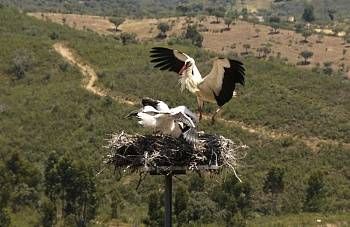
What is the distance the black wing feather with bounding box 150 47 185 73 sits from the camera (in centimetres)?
1039

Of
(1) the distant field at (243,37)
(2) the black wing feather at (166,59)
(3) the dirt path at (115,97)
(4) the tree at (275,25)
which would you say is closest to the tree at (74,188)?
(3) the dirt path at (115,97)

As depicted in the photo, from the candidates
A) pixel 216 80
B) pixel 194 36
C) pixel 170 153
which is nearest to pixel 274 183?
pixel 216 80

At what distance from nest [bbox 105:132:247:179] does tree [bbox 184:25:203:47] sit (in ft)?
191

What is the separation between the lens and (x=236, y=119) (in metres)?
45.6

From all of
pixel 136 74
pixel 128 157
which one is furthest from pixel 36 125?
pixel 128 157

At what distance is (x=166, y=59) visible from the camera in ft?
34.6

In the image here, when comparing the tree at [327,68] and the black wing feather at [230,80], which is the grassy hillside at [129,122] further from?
the black wing feather at [230,80]

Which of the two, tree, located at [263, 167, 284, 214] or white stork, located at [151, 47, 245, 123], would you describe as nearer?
white stork, located at [151, 47, 245, 123]

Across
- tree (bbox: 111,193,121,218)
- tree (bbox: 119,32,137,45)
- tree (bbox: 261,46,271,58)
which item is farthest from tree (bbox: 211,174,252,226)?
tree (bbox: 261,46,271,58)

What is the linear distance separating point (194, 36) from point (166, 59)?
5928cm

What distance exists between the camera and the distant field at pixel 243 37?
68.8 metres

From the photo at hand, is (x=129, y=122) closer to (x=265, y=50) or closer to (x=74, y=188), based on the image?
(x=74, y=188)

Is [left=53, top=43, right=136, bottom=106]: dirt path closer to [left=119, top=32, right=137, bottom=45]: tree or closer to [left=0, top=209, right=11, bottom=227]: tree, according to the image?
[left=119, top=32, right=137, bottom=45]: tree

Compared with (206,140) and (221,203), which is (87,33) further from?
(206,140)
